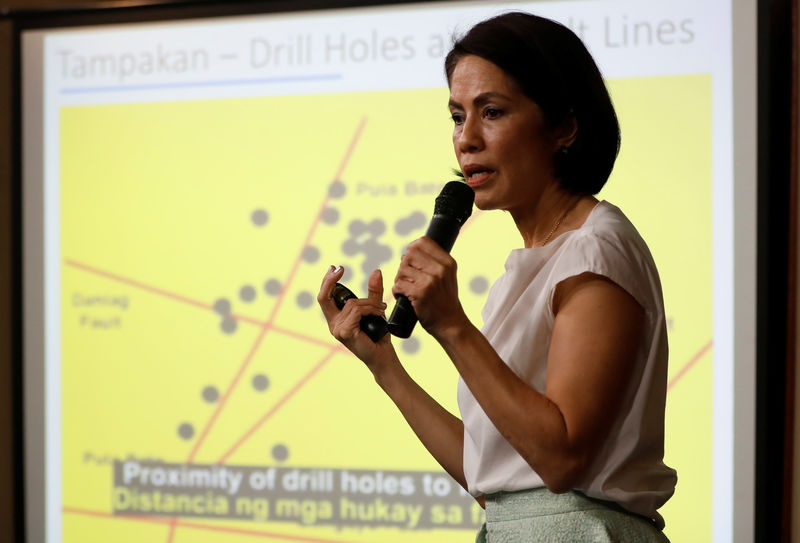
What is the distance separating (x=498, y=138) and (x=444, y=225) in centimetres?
14

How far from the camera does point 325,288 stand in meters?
1.44

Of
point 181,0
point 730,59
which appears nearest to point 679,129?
point 730,59

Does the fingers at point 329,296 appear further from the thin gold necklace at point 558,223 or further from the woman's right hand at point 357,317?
the thin gold necklace at point 558,223

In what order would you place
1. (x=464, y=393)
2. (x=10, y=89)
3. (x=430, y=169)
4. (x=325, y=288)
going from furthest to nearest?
(x=10, y=89) < (x=430, y=169) < (x=325, y=288) < (x=464, y=393)

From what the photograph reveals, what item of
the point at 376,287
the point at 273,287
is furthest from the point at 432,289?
the point at 273,287

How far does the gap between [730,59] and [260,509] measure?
203 centimetres

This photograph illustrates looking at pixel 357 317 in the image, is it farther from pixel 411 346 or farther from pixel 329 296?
pixel 411 346

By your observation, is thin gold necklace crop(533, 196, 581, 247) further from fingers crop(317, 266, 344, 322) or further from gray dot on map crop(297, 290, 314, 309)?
gray dot on map crop(297, 290, 314, 309)

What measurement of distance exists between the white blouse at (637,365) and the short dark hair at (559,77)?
0.09 metres

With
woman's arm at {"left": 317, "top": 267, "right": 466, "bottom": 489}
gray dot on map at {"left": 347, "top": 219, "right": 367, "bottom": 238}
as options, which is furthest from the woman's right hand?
gray dot on map at {"left": 347, "top": 219, "right": 367, "bottom": 238}

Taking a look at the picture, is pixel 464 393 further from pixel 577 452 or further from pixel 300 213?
pixel 300 213

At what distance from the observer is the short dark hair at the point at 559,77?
1229 mm

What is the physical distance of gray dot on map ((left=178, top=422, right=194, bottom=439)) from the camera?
9.95 feet

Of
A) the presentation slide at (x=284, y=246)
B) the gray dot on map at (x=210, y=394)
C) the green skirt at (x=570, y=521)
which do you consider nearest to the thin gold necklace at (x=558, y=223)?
the green skirt at (x=570, y=521)
